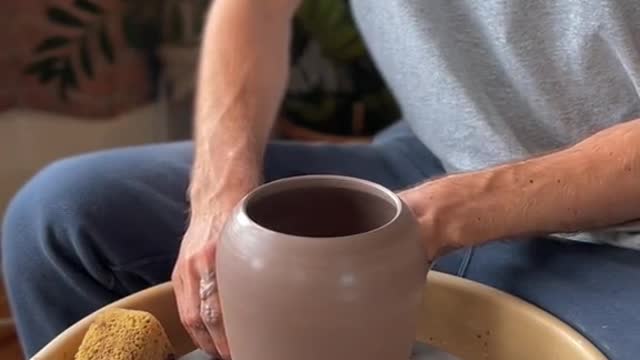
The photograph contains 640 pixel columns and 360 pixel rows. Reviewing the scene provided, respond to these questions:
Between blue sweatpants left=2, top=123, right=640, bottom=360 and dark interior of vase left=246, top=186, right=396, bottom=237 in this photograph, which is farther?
blue sweatpants left=2, top=123, right=640, bottom=360

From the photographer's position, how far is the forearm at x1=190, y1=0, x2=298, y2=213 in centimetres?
94

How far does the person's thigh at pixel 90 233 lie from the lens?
0.98 metres

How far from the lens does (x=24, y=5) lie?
5.50 ft

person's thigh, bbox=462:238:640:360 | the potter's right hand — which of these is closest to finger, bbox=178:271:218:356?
the potter's right hand

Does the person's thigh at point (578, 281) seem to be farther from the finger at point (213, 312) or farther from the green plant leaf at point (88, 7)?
the green plant leaf at point (88, 7)

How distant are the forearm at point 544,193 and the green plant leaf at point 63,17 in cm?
105

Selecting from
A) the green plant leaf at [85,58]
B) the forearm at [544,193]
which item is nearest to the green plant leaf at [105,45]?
the green plant leaf at [85,58]

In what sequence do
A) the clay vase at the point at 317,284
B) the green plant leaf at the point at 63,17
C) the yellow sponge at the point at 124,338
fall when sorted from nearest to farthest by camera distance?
the clay vase at the point at 317,284
the yellow sponge at the point at 124,338
the green plant leaf at the point at 63,17

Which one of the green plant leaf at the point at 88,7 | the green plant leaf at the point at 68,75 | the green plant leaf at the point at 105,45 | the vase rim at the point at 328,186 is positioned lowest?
the green plant leaf at the point at 68,75

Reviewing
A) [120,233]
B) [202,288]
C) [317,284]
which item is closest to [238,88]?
[120,233]

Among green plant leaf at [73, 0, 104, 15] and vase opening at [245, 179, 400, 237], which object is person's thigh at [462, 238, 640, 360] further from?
green plant leaf at [73, 0, 104, 15]

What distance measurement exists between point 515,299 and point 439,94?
0.24m

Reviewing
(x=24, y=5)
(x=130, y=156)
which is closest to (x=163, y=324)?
(x=130, y=156)

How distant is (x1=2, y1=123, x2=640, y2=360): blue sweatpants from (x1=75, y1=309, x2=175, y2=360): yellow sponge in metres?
0.17
